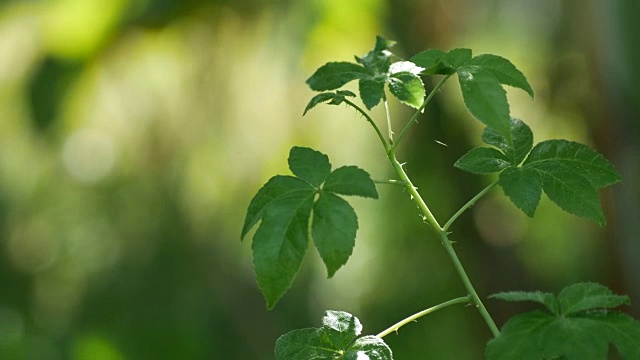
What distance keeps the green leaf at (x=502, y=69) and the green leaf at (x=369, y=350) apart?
0.19 m

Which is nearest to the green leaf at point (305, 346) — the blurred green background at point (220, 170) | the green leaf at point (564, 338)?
the green leaf at point (564, 338)

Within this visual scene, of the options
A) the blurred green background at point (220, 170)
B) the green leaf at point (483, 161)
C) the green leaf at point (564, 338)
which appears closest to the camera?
the green leaf at point (564, 338)

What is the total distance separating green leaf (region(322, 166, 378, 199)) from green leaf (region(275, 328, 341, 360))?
0.09 meters

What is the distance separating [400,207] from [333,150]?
43cm

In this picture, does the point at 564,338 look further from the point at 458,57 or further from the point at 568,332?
the point at 458,57

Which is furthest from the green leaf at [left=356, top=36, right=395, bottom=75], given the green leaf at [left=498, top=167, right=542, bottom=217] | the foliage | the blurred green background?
the blurred green background

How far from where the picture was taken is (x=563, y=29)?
13.1 feet

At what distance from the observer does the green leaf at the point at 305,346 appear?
0.63 metres

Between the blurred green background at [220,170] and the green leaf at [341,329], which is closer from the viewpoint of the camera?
the green leaf at [341,329]

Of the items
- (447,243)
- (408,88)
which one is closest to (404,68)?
(408,88)

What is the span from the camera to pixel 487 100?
2.09ft

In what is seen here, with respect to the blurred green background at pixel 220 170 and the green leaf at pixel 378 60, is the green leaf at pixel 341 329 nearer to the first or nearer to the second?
the green leaf at pixel 378 60

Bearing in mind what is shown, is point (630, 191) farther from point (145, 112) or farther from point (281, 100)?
point (145, 112)

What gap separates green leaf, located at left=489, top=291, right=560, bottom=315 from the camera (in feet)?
1.97
